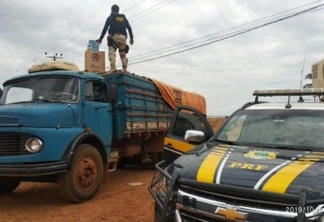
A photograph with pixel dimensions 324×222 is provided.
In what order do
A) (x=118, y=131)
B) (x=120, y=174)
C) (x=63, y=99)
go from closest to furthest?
1. (x=63, y=99)
2. (x=118, y=131)
3. (x=120, y=174)

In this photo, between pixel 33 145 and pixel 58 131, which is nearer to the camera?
pixel 33 145

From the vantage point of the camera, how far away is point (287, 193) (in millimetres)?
3307

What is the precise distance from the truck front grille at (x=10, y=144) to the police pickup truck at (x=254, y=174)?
3268 millimetres

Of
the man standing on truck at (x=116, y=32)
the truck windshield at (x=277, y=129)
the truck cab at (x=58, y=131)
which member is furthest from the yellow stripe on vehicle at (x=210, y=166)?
the man standing on truck at (x=116, y=32)

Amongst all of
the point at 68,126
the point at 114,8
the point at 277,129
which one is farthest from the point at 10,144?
the point at 114,8

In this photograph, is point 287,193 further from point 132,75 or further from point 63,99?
point 132,75

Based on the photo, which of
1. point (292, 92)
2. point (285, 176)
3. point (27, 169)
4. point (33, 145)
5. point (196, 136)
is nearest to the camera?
point (285, 176)

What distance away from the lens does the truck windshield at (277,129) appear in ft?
15.3

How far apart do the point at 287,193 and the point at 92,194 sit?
5254 mm

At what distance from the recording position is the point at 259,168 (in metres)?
3.77

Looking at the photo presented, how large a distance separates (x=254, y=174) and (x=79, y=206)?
456 cm

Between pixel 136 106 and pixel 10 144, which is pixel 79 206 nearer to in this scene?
pixel 10 144

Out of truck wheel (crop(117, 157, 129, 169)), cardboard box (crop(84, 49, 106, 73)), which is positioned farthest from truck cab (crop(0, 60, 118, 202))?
truck wheel (crop(117, 157, 129, 169))

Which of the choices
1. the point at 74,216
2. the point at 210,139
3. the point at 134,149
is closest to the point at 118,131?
the point at 134,149
